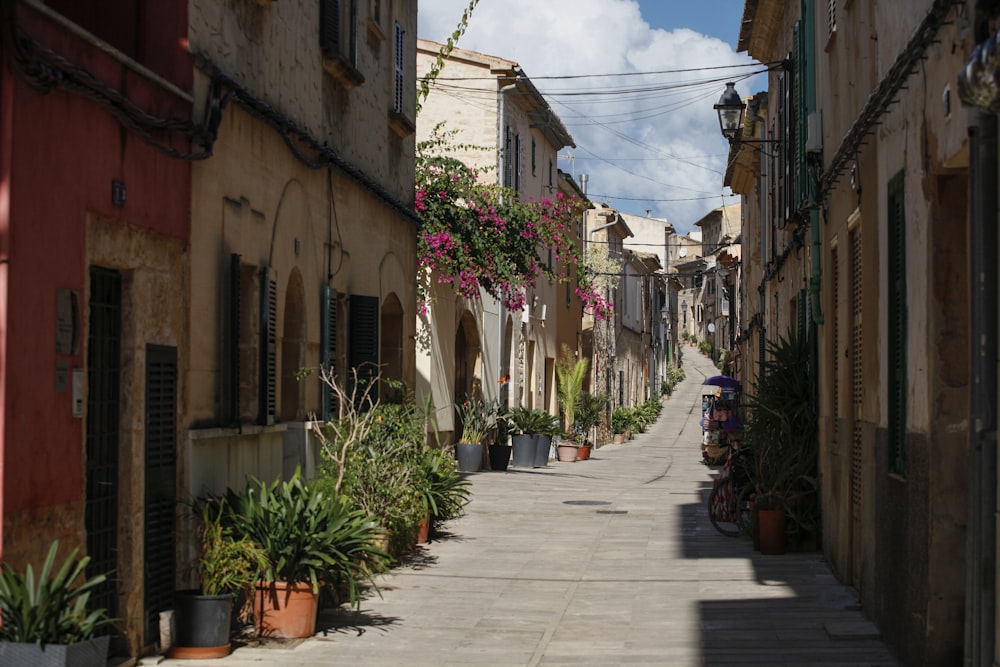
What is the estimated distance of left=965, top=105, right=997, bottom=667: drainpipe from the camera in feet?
19.7

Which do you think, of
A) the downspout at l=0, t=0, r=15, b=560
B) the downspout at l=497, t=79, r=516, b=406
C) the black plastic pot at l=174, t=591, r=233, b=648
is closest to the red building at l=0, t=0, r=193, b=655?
the downspout at l=0, t=0, r=15, b=560

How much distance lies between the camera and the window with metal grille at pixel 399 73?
1634 centimetres

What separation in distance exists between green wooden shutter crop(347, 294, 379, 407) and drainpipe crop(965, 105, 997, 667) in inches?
328

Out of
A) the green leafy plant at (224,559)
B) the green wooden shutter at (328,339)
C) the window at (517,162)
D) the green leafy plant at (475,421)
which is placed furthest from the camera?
the window at (517,162)

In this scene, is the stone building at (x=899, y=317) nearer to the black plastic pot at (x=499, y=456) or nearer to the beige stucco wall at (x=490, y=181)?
the beige stucco wall at (x=490, y=181)

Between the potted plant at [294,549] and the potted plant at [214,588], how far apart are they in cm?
9

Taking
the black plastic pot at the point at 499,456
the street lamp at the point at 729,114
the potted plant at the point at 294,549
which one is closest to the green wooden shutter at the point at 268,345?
the potted plant at the point at 294,549

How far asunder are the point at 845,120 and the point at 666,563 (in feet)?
14.8

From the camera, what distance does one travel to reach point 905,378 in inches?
319

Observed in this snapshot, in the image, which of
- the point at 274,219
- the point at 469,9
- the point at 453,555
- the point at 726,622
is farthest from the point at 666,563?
the point at 469,9

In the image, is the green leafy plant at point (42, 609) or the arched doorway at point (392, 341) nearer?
the green leafy plant at point (42, 609)

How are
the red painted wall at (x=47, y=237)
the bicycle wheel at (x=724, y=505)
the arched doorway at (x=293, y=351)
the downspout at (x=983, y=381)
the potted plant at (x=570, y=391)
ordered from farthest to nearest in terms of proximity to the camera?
the potted plant at (x=570, y=391) < the bicycle wheel at (x=724, y=505) < the arched doorway at (x=293, y=351) < the red painted wall at (x=47, y=237) < the downspout at (x=983, y=381)

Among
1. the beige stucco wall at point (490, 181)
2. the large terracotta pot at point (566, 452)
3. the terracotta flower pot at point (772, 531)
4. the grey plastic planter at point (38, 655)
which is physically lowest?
the large terracotta pot at point (566, 452)

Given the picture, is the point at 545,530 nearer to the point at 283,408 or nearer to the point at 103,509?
the point at 283,408
